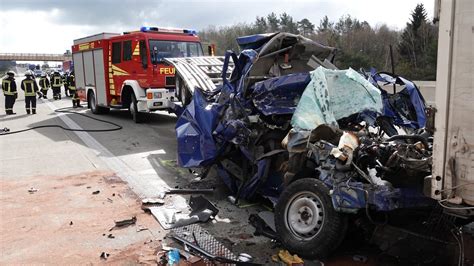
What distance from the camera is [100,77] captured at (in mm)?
14570

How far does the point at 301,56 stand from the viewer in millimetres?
5977

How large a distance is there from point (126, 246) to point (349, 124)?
2620mm

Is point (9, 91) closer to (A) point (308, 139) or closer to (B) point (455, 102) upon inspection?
(A) point (308, 139)

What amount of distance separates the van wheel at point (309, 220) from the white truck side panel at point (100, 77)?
38.5 ft

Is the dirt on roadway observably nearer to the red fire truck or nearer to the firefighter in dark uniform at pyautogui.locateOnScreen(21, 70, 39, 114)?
the red fire truck

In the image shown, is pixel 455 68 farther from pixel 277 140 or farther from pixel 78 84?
pixel 78 84

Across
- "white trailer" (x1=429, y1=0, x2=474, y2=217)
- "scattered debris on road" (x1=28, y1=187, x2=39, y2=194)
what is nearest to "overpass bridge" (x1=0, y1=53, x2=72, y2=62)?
"scattered debris on road" (x1=28, y1=187, x2=39, y2=194)

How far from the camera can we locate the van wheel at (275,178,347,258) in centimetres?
351

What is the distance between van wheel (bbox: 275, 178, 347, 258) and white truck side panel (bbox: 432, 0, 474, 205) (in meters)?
1.07

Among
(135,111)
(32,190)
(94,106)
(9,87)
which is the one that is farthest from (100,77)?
(32,190)

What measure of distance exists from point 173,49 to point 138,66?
3.87 feet

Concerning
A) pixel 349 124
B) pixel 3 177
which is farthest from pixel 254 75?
pixel 3 177

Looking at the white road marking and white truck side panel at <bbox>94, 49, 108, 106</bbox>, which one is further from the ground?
white truck side panel at <bbox>94, 49, 108, 106</bbox>

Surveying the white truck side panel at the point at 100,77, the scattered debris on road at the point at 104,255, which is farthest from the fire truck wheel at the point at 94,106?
the scattered debris on road at the point at 104,255
